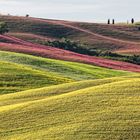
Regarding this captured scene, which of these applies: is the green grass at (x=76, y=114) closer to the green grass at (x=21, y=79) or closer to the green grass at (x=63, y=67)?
the green grass at (x=21, y=79)

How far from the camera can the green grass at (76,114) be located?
22.4m

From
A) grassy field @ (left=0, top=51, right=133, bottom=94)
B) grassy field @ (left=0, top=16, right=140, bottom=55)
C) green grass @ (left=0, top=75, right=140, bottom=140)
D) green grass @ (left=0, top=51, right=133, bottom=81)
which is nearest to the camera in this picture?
green grass @ (left=0, top=75, right=140, bottom=140)

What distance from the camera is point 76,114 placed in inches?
974

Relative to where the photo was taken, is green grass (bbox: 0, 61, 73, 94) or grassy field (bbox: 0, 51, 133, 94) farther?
grassy field (bbox: 0, 51, 133, 94)

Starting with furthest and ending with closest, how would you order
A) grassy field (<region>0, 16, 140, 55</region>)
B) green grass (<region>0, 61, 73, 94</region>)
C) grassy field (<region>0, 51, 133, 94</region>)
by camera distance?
grassy field (<region>0, 16, 140, 55</region>) < grassy field (<region>0, 51, 133, 94</region>) < green grass (<region>0, 61, 73, 94</region>)

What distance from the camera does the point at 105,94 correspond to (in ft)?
91.0

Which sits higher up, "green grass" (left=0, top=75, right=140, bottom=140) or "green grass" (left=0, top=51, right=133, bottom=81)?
"green grass" (left=0, top=75, right=140, bottom=140)

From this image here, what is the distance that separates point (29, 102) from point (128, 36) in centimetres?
7934

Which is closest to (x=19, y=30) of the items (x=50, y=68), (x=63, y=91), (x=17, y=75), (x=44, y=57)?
(x=44, y=57)

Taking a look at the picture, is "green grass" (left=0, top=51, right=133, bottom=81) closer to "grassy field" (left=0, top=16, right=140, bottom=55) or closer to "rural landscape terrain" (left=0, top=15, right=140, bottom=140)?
"rural landscape terrain" (left=0, top=15, right=140, bottom=140)

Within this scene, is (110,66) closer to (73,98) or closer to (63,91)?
(63,91)

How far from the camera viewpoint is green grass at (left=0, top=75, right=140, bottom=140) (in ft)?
73.5

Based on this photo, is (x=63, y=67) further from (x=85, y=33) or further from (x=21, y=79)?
(x=85, y=33)

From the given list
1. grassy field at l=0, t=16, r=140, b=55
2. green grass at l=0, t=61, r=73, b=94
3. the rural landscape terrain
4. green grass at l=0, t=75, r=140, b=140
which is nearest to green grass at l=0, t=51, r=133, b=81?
the rural landscape terrain
